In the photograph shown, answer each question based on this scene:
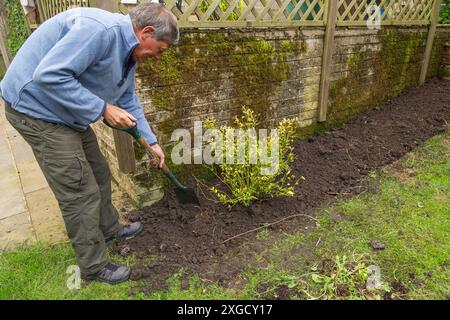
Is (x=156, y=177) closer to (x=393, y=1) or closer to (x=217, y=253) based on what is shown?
(x=217, y=253)

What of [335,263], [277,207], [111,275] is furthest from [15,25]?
[335,263]

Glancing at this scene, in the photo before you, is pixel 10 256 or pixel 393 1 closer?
pixel 10 256

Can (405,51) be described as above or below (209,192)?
above

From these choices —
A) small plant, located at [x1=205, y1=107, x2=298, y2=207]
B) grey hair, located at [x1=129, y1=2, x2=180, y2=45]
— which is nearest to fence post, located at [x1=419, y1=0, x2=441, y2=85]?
small plant, located at [x1=205, y1=107, x2=298, y2=207]

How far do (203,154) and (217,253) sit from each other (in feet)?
3.79

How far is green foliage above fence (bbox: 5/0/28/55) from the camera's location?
668cm

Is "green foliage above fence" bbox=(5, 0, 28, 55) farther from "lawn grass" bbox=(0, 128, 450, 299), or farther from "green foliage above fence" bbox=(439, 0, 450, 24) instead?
"green foliage above fence" bbox=(439, 0, 450, 24)

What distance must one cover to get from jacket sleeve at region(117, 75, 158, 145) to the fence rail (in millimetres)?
842

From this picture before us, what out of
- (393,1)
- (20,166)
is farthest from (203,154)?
(393,1)

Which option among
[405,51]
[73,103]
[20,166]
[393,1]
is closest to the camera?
[73,103]

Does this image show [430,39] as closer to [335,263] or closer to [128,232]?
[335,263]

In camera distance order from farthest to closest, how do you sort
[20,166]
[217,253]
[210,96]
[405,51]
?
[405,51] → [20,166] → [210,96] → [217,253]

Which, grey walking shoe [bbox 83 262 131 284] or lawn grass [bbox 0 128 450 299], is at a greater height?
grey walking shoe [bbox 83 262 131 284]
